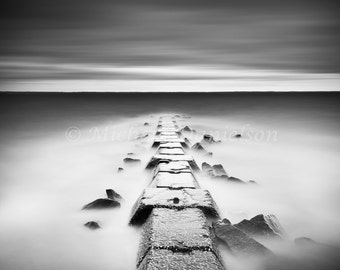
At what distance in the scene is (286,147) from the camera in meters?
7.88

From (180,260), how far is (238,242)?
71 cm

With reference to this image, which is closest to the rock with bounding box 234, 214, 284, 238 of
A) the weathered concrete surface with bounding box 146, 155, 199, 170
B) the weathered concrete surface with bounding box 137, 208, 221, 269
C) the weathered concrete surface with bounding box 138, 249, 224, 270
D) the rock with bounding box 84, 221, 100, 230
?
the weathered concrete surface with bounding box 137, 208, 221, 269

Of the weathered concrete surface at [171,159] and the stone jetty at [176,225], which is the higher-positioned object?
the weathered concrete surface at [171,159]

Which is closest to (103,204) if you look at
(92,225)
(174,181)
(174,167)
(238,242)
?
(92,225)

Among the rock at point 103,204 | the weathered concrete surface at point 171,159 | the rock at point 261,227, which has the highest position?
the weathered concrete surface at point 171,159

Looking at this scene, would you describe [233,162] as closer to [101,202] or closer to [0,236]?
[101,202]

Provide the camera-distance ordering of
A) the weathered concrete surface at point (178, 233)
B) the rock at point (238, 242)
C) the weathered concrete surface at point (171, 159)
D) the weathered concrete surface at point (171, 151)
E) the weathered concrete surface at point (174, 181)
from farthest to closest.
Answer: the weathered concrete surface at point (171, 151), the weathered concrete surface at point (171, 159), the weathered concrete surface at point (174, 181), the rock at point (238, 242), the weathered concrete surface at point (178, 233)

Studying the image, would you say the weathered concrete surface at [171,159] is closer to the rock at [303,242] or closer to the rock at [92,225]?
the rock at [92,225]

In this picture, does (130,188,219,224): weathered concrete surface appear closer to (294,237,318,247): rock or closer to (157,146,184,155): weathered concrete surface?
(294,237,318,247): rock

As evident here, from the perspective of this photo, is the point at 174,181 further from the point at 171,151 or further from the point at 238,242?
the point at 171,151

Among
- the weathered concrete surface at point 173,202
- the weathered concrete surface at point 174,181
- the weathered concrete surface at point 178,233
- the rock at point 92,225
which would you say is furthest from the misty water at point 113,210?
the weathered concrete surface at point 174,181

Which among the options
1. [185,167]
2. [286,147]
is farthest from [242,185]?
[286,147]

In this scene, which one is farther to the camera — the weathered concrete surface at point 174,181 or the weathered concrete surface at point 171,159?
the weathered concrete surface at point 171,159

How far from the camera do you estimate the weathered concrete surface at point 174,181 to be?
106 inches
